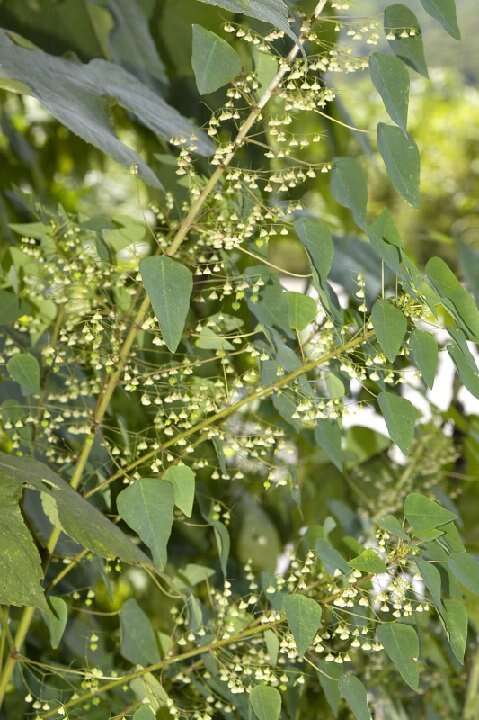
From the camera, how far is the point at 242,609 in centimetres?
30

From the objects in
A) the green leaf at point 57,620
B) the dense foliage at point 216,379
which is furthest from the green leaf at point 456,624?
the green leaf at point 57,620

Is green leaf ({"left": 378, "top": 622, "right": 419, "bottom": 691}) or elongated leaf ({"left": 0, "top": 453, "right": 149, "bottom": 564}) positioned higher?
elongated leaf ({"left": 0, "top": 453, "right": 149, "bottom": 564})

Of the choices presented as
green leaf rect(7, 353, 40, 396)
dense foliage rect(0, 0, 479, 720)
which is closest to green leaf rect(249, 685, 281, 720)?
dense foliage rect(0, 0, 479, 720)

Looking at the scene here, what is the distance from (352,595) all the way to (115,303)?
0.38 ft

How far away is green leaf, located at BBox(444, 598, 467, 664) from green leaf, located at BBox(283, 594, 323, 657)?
3 centimetres

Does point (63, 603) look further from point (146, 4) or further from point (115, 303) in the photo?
Result: point (146, 4)

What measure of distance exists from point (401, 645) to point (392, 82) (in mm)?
127

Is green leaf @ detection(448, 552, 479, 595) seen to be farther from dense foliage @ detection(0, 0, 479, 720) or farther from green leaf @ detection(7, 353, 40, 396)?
green leaf @ detection(7, 353, 40, 396)

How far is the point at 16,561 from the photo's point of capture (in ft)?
Result: 0.77

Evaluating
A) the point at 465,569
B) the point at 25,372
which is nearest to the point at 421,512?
the point at 465,569

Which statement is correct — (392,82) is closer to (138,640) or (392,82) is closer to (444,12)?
(444,12)

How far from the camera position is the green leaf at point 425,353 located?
235mm

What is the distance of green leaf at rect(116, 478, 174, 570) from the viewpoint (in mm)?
251

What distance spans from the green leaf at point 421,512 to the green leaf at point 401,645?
Result: 23 millimetres
